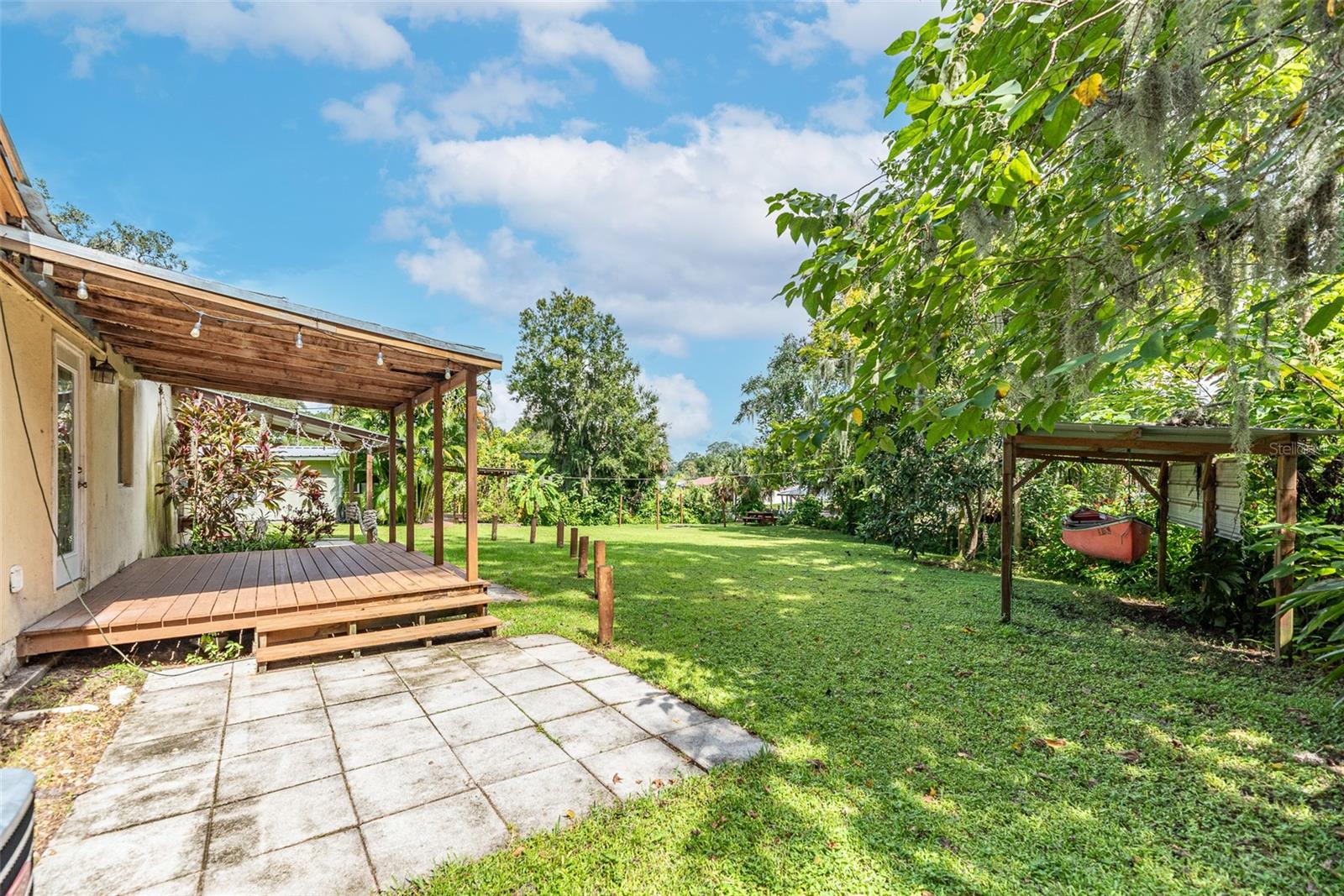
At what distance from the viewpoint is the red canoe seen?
684 centimetres

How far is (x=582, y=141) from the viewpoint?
17.2m

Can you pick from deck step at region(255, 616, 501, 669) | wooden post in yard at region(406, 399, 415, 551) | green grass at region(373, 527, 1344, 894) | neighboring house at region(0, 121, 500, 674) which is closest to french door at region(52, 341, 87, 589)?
neighboring house at region(0, 121, 500, 674)

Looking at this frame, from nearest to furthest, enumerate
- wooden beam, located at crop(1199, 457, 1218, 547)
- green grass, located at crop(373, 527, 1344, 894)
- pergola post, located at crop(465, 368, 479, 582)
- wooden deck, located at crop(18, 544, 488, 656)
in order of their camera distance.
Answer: green grass, located at crop(373, 527, 1344, 894), wooden deck, located at crop(18, 544, 488, 656), pergola post, located at crop(465, 368, 479, 582), wooden beam, located at crop(1199, 457, 1218, 547)

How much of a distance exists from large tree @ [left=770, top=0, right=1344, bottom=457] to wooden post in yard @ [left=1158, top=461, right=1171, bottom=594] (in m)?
5.53

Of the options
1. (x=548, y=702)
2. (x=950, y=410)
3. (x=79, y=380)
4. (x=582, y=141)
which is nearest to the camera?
(x=950, y=410)

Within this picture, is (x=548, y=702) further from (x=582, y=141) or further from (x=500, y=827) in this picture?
(x=582, y=141)

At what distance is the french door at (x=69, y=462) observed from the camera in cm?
454

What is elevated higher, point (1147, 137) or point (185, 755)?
point (1147, 137)

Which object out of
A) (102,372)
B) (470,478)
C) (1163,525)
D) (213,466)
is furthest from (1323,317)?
(213,466)

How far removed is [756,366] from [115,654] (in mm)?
25602

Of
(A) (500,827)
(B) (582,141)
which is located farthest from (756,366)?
(A) (500,827)

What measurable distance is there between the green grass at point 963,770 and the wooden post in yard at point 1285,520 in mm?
291

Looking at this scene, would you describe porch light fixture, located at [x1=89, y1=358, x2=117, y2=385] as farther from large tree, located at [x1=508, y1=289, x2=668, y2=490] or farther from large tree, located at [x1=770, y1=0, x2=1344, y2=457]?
large tree, located at [x1=508, y1=289, x2=668, y2=490]

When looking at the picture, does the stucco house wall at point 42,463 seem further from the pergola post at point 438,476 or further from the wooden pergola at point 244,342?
the pergola post at point 438,476
